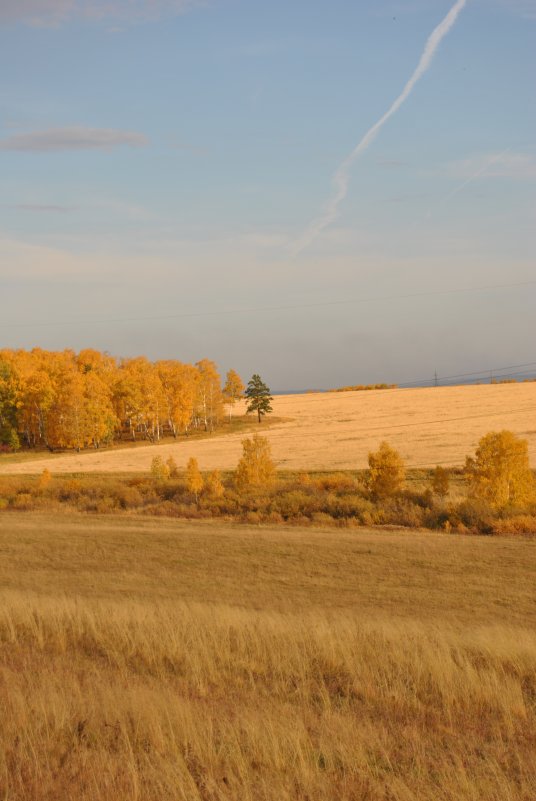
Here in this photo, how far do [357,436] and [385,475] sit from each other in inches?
1584

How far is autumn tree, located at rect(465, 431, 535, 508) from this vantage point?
121 feet

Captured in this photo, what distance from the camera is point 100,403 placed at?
302 feet

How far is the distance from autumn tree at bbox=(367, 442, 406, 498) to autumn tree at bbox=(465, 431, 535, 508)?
4.55 metres

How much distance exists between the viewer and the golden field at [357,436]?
64.1 meters

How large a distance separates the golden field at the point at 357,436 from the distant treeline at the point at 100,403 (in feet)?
16.2

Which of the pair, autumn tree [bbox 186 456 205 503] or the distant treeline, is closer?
autumn tree [bbox 186 456 205 503]

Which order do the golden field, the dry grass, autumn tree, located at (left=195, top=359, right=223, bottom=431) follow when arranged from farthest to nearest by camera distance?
autumn tree, located at (left=195, top=359, right=223, bottom=431)
the golden field
the dry grass

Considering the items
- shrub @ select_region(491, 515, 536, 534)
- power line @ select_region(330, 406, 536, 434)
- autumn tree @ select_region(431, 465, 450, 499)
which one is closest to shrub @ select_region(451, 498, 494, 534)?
shrub @ select_region(491, 515, 536, 534)

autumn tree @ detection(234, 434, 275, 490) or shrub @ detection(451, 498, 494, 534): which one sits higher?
autumn tree @ detection(234, 434, 275, 490)

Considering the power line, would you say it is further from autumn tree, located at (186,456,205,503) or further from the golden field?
autumn tree, located at (186,456,205,503)

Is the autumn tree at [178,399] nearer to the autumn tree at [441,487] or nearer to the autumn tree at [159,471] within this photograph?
the autumn tree at [159,471]

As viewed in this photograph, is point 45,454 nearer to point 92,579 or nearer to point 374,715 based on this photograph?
point 92,579

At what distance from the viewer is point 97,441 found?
91375 mm

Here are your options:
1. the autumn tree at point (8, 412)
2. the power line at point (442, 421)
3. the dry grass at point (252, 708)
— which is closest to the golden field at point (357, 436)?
the power line at point (442, 421)
